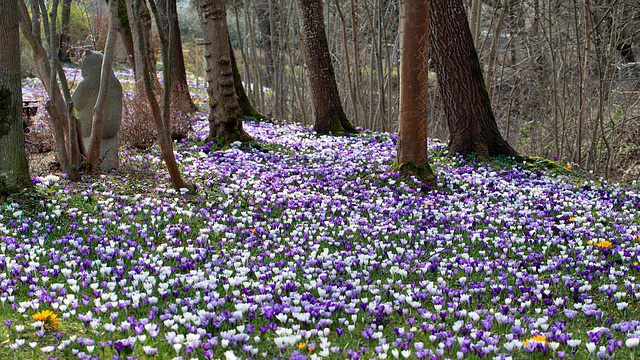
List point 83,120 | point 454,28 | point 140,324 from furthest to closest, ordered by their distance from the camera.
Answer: point 454,28 → point 83,120 → point 140,324

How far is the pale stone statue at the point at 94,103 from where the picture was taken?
6.86 m

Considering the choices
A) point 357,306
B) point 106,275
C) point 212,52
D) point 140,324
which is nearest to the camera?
point 140,324

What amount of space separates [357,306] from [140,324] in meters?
1.33

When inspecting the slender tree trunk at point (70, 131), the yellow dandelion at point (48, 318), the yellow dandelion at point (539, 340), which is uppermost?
the slender tree trunk at point (70, 131)

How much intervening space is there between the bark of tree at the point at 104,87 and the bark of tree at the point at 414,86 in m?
3.63

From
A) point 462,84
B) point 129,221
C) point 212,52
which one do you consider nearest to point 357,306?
point 129,221

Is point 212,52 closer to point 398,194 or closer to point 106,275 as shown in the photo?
point 398,194

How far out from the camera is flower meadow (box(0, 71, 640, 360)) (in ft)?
9.20

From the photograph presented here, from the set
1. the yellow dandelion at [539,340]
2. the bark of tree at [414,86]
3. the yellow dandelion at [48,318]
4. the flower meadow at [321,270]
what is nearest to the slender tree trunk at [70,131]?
the flower meadow at [321,270]

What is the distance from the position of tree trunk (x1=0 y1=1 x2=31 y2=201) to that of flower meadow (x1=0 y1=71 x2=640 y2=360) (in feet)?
1.05

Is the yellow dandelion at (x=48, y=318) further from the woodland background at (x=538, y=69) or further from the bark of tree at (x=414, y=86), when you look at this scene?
the woodland background at (x=538, y=69)

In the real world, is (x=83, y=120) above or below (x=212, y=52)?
below

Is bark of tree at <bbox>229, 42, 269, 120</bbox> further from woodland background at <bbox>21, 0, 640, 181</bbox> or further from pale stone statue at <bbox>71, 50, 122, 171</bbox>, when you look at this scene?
pale stone statue at <bbox>71, 50, 122, 171</bbox>

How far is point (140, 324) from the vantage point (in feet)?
9.43
